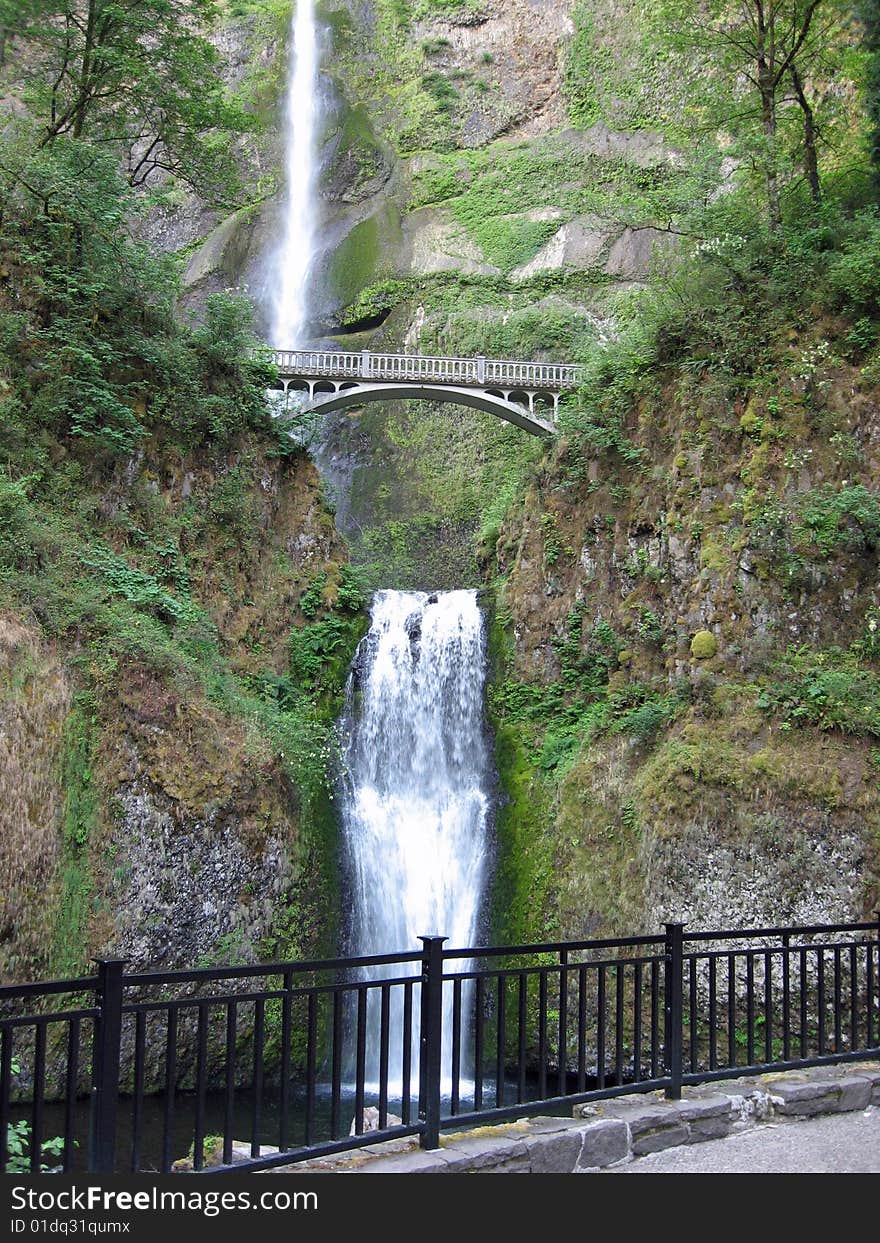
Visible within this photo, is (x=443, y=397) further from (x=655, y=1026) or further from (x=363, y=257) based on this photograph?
(x=655, y=1026)

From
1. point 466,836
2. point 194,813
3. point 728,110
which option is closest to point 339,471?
point 728,110

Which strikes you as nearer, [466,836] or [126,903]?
[126,903]

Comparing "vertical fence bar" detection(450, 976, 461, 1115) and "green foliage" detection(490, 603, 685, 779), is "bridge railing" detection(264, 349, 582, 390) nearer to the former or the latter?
"green foliage" detection(490, 603, 685, 779)

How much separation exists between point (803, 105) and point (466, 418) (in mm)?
12826

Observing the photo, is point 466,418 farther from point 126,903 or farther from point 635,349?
point 126,903

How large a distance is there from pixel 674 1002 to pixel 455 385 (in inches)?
744

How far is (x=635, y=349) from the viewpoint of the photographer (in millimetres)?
18766

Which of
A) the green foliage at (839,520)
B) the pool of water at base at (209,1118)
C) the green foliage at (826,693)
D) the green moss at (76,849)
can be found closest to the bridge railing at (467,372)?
the green foliage at (839,520)

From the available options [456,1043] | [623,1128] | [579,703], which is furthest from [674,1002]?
[579,703]

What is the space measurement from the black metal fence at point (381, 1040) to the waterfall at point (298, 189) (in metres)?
23.7

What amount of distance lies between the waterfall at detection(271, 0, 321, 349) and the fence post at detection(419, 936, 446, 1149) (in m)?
28.6

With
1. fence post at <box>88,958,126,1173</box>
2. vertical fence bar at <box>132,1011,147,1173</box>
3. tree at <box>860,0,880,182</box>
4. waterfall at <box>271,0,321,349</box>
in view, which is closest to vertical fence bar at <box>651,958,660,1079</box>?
vertical fence bar at <box>132,1011,147,1173</box>

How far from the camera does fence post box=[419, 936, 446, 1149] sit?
541 centimetres

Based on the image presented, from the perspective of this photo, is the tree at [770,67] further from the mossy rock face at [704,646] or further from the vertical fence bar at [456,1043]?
the vertical fence bar at [456,1043]
